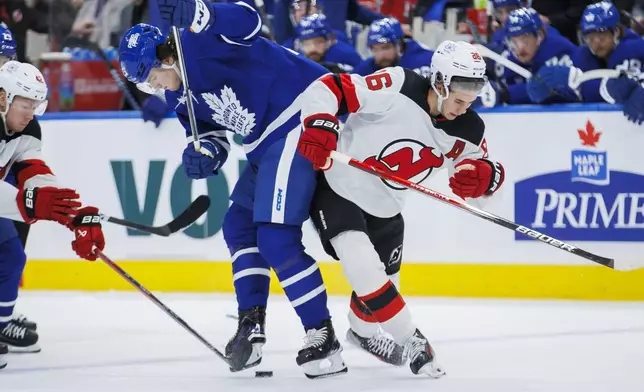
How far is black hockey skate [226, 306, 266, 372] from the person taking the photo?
3568 millimetres

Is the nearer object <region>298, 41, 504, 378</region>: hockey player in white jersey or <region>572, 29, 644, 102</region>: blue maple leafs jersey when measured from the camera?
<region>298, 41, 504, 378</region>: hockey player in white jersey

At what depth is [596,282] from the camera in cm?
520

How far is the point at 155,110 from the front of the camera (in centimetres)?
566

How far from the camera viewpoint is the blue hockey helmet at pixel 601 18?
17.7 ft

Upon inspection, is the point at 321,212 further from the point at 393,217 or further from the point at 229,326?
the point at 229,326

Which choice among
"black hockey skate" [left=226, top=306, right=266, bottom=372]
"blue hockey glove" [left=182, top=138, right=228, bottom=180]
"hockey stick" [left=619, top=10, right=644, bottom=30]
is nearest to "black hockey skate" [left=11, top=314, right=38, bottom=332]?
"black hockey skate" [left=226, top=306, right=266, bottom=372]

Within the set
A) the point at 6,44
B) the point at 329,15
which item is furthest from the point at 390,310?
the point at 329,15

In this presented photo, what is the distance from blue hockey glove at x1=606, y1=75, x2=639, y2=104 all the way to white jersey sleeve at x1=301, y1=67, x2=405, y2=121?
2014 mm

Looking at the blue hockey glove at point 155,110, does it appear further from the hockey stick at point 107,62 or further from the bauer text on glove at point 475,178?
the bauer text on glove at point 475,178

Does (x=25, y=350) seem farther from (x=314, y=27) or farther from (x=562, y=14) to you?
(x=562, y=14)

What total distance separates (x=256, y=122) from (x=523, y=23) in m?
2.52

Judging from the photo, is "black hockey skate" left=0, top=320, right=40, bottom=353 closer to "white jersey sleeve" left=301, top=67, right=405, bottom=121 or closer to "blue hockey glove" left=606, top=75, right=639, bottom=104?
"white jersey sleeve" left=301, top=67, right=405, bottom=121

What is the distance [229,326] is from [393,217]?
Result: 1275 millimetres

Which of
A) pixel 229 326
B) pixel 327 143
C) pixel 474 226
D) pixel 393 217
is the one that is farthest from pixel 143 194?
pixel 327 143
